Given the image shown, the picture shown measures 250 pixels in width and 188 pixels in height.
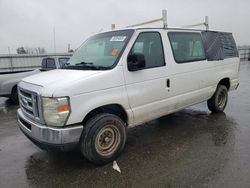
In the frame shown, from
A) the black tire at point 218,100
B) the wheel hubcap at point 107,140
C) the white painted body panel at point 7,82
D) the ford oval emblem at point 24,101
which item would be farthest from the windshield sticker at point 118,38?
the white painted body panel at point 7,82

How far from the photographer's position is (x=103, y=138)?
11.9 ft

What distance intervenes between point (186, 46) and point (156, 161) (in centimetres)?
260

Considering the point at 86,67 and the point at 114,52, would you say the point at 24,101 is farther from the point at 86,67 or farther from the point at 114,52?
the point at 114,52

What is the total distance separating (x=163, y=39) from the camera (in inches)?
171

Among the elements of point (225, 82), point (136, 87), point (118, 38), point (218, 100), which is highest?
point (118, 38)

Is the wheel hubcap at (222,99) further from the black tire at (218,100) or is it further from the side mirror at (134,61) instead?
the side mirror at (134,61)

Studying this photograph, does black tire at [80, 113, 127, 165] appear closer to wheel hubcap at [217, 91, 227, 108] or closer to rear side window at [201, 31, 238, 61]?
rear side window at [201, 31, 238, 61]

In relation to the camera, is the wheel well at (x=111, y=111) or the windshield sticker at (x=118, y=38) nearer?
the wheel well at (x=111, y=111)

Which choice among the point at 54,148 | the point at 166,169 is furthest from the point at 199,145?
the point at 54,148

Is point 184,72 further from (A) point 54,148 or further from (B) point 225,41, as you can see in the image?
(A) point 54,148

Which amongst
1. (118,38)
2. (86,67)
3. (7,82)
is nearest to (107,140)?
(86,67)

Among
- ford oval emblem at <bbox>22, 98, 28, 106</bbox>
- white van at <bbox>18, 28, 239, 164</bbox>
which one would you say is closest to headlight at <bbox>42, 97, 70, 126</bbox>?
white van at <bbox>18, 28, 239, 164</bbox>

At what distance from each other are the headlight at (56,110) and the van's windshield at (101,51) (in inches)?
34.1

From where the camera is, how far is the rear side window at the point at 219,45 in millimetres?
5469
